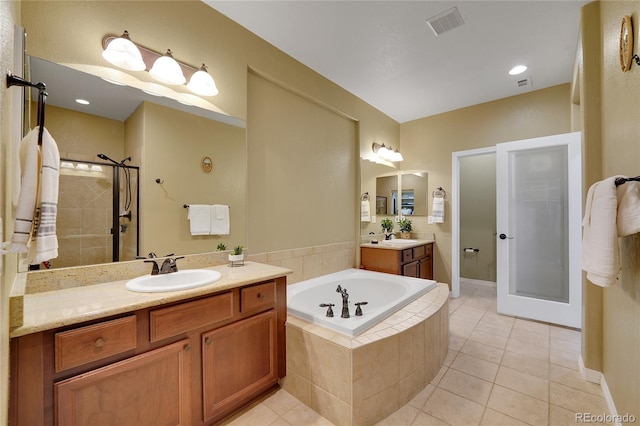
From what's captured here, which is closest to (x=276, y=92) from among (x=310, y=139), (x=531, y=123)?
(x=310, y=139)

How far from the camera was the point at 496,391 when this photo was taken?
6.15ft

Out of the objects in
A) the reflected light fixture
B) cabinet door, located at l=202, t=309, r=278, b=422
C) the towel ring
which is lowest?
cabinet door, located at l=202, t=309, r=278, b=422

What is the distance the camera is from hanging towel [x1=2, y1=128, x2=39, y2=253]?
0.82m

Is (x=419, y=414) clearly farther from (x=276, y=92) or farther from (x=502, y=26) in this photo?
(x=502, y=26)

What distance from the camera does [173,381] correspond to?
4.45 ft

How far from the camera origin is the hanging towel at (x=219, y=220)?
2066 mm

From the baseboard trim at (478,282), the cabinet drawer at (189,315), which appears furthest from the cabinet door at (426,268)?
the cabinet drawer at (189,315)

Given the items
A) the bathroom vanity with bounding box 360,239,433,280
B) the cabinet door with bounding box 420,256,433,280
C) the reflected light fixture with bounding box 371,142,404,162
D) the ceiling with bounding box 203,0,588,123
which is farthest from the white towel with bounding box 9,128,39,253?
the cabinet door with bounding box 420,256,433,280

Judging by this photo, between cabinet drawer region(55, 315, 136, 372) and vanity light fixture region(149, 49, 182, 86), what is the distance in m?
1.46

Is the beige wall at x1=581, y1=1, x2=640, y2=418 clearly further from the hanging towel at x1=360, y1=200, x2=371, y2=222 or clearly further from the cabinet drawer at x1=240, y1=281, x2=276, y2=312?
the hanging towel at x1=360, y1=200, x2=371, y2=222

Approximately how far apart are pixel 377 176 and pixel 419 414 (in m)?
2.82

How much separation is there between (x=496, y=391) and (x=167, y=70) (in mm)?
3086

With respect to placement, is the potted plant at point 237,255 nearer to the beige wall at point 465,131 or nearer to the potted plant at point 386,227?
the potted plant at point 386,227

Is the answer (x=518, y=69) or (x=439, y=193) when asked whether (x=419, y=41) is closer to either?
(x=518, y=69)
